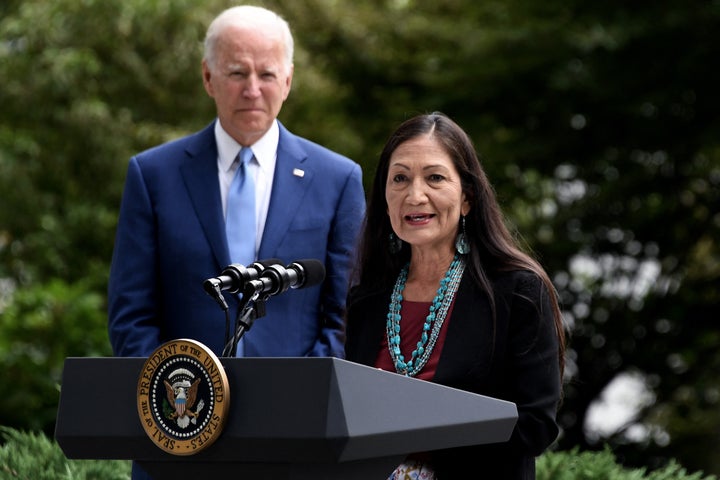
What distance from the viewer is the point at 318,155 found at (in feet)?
14.4

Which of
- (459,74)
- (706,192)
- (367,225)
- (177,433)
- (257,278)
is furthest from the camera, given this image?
(706,192)

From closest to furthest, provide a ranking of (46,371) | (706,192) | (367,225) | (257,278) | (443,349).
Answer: (257,278), (443,349), (367,225), (46,371), (706,192)

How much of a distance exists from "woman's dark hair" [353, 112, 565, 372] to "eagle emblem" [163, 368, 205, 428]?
3.22ft

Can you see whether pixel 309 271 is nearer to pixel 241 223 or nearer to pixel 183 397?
pixel 183 397

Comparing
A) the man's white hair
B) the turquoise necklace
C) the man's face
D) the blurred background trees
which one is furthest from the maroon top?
the blurred background trees

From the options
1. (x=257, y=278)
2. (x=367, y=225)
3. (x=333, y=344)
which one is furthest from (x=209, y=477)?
(x=333, y=344)

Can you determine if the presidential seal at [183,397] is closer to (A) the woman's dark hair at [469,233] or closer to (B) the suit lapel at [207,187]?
(A) the woman's dark hair at [469,233]

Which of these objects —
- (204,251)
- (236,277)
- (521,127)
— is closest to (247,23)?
(204,251)

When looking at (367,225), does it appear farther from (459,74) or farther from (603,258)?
(603,258)

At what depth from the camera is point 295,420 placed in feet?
7.57

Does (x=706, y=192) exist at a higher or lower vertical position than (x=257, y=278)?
lower

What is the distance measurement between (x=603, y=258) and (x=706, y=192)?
1.27 m

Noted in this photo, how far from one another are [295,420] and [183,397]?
0.80 feet

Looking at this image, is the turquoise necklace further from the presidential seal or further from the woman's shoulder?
the presidential seal
